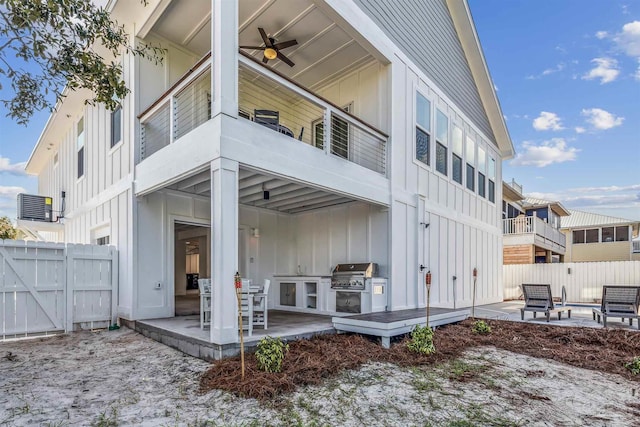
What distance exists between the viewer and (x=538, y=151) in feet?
153

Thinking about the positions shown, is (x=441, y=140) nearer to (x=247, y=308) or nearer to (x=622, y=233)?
(x=247, y=308)

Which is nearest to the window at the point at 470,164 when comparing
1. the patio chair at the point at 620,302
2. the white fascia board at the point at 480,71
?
the white fascia board at the point at 480,71

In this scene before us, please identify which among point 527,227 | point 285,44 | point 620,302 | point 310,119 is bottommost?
point 620,302

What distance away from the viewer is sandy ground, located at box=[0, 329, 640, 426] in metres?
3.30

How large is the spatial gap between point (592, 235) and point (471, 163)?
783 inches

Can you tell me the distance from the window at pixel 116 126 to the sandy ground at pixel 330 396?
15.3 feet

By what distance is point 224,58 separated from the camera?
4.86 meters

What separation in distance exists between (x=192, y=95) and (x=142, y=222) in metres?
2.74

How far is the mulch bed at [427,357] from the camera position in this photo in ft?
13.2

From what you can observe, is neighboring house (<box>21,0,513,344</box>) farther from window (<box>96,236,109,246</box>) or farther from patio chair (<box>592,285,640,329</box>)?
patio chair (<box>592,285,640,329</box>)

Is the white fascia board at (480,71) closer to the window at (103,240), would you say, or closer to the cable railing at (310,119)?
the cable railing at (310,119)

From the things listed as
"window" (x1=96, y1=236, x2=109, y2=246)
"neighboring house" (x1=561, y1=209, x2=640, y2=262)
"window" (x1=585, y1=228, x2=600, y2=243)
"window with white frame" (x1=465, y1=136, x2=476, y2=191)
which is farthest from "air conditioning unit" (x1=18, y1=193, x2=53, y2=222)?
"window" (x1=585, y1=228, x2=600, y2=243)

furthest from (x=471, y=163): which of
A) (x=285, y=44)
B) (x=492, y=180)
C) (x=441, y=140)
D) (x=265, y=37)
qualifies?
(x=265, y=37)

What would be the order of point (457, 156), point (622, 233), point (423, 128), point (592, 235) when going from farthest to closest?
point (592, 235) → point (622, 233) → point (457, 156) → point (423, 128)
